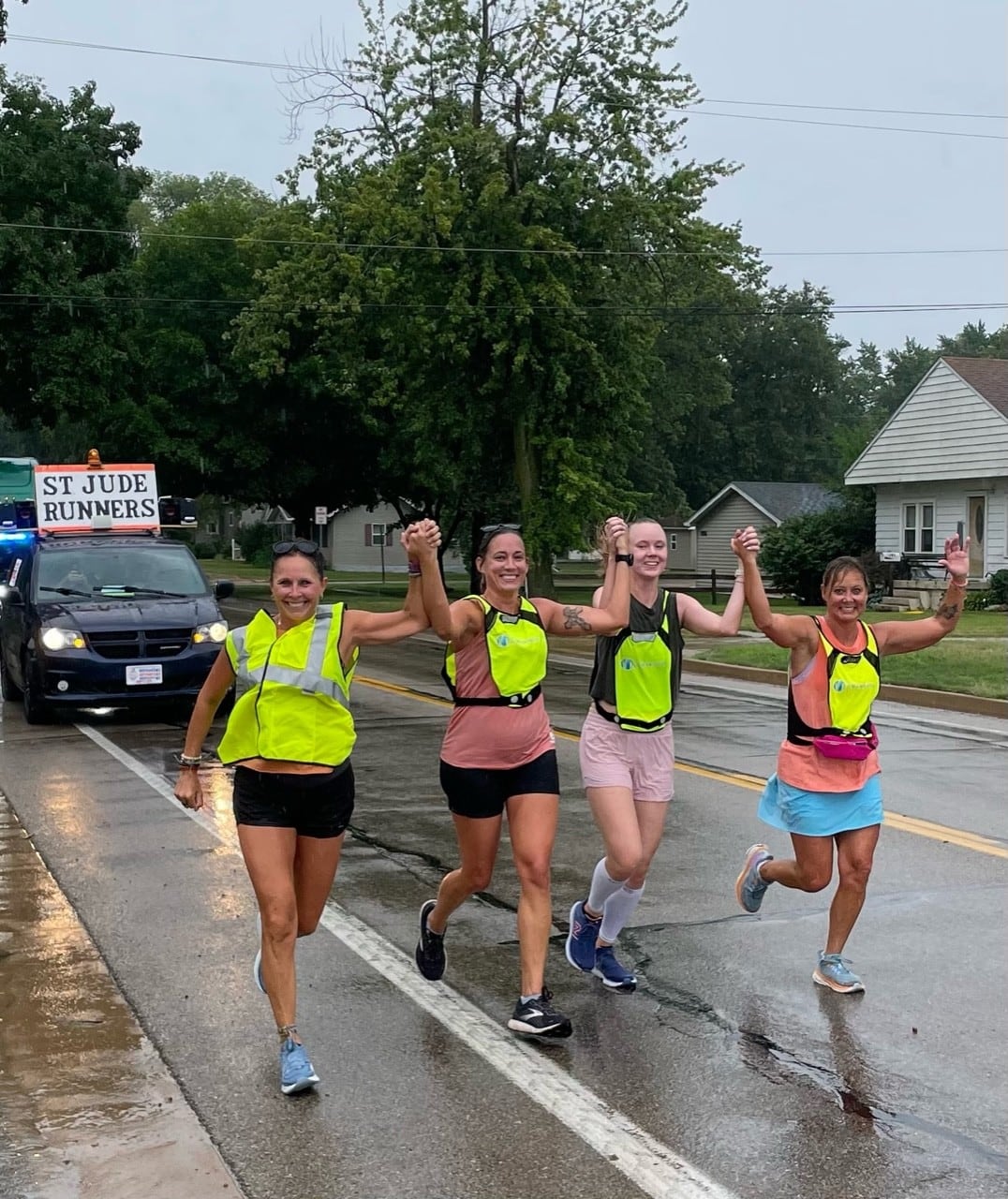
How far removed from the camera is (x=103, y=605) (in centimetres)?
1380

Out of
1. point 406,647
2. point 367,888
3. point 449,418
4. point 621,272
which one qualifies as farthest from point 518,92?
point 367,888

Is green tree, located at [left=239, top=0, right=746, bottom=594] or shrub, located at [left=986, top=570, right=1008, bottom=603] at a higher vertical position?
green tree, located at [left=239, top=0, right=746, bottom=594]

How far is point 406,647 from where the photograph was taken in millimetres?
24281

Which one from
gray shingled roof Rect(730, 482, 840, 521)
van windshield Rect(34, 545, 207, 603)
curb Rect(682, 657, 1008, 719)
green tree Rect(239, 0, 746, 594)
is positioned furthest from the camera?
gray shingled roof Rect(730, 482, 840, 521)

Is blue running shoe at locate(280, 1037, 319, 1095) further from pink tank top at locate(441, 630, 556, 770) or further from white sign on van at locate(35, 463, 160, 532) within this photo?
white sign on van at locate(35, 463, 160, 532)

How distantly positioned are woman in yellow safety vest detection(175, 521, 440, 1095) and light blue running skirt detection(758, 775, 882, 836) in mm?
1688

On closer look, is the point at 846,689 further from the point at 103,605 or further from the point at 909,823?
the point at 103,605

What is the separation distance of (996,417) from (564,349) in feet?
33.6

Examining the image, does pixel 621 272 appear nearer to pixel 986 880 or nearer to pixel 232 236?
pixel 232 236

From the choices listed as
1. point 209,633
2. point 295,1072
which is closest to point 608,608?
point 295,1072

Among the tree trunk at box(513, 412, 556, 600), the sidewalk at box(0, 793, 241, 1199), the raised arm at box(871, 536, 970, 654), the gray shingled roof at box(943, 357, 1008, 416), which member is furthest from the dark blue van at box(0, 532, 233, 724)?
the gray shingled roof at box(943, 357, 1008, 416)

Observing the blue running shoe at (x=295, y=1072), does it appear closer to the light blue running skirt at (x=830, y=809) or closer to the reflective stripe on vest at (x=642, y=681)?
the reflective stripe on vest at (x=642, y=681)

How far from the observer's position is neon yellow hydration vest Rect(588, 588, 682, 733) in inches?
212

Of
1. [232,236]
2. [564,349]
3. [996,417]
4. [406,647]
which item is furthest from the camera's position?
[232,236]
